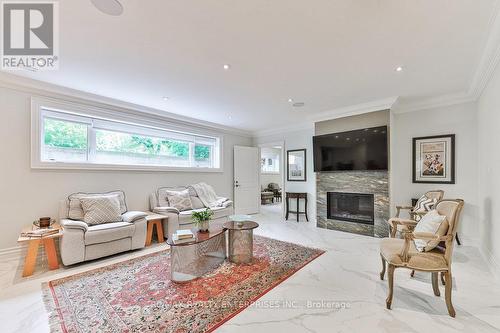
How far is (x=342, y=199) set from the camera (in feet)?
15.6

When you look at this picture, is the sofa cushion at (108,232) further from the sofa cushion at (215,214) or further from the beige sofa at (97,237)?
the sofa cushion at (215,214)

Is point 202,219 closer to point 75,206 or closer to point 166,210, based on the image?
point 166,210

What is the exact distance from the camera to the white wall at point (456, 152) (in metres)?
3.60

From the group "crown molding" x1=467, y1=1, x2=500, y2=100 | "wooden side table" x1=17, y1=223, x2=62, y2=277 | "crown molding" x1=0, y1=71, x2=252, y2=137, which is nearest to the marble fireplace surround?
"crown molding" x1=467, y1=1, x2=500, y2=100

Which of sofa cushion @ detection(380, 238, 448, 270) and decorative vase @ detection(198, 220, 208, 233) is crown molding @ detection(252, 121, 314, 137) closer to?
decorative vase @ detection(198, 220, 208, 233)

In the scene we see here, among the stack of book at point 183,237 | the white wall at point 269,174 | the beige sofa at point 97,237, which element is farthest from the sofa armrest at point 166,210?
the white wall at point 269,174

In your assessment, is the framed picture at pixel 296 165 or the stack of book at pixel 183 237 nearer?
the stack of book at pixel 183 237

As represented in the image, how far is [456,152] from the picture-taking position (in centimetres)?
373

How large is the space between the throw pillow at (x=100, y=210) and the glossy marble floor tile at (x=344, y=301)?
1.97 feet

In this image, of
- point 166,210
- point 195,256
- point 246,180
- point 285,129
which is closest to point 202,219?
point 195,256

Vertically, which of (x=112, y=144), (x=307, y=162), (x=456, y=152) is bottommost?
(x=307, y=162)

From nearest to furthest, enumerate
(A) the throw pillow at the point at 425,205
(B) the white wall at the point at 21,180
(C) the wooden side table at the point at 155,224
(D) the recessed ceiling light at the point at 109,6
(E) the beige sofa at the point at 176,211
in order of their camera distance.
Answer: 1. (D) the recessed ceiling light at the point at 109,6
2. (B) the white wall at the point at 21,180
3. (A) the throw pillow at the point at 425,205
4. (C) the wooden side table at the point at 155,224
5. (E) the beige sofa at the point at 176,211

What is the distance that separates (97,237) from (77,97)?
229 cm

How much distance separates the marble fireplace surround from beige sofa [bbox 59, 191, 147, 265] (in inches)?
142
